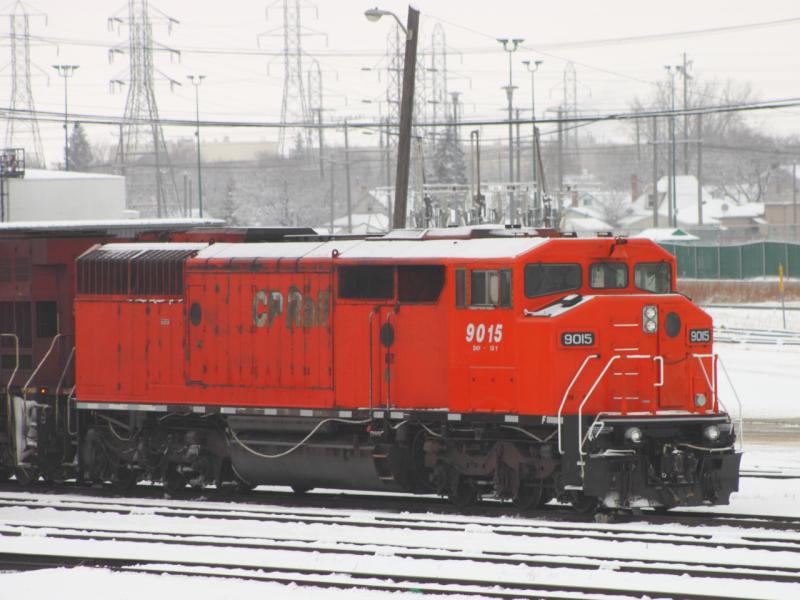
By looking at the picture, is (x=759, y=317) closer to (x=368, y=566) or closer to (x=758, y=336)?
(x=758, y=336)

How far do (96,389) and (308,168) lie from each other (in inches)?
4689

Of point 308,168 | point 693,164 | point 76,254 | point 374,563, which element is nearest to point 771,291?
point 76,254

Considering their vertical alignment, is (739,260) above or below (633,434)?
above

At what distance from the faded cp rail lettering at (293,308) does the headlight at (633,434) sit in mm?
4134

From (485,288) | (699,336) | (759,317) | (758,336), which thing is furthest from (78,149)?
(699,336)

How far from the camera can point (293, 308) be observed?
16.4 metres

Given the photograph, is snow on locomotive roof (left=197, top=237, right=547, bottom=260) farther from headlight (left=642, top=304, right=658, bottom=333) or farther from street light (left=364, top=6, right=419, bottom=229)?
street light (left=364, top=6, right=419, bottom=229)

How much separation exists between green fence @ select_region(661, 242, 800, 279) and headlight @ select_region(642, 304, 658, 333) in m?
46.6

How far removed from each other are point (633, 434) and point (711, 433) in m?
1.00

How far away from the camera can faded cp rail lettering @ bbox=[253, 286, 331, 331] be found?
1616cm

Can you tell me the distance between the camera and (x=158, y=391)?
1744cm

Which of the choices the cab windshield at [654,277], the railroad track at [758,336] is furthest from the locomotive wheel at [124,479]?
the railroad track at [758,336]

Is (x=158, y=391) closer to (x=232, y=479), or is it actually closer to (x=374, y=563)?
(x=232, y=479)

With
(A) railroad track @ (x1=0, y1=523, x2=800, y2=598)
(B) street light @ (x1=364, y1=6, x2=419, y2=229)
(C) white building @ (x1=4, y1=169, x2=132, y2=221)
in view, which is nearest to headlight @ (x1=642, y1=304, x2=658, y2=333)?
(A) railroad track @ (x1=0, y1=523, x2=800, y2=598)
